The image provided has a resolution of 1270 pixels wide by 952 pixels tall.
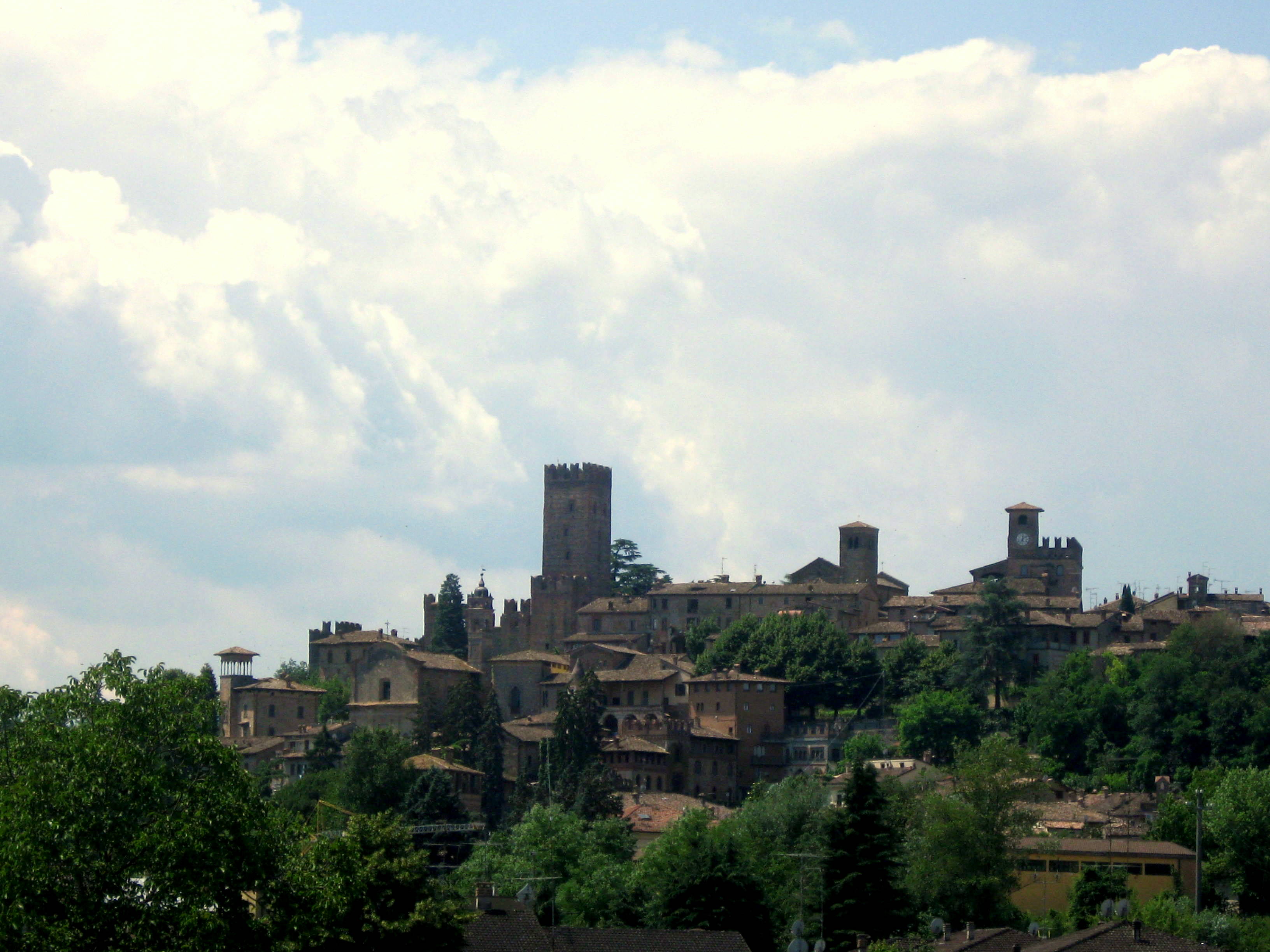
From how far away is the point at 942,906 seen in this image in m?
75.4

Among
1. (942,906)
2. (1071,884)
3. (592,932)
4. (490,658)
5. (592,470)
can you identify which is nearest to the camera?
(592,932)

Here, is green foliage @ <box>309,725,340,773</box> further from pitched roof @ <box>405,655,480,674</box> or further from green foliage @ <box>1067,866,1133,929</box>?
green foliage @ <box>1067,866,1133,929</box>

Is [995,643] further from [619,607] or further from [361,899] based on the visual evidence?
[361,899]

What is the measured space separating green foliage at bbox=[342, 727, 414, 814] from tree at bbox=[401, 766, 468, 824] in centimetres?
138

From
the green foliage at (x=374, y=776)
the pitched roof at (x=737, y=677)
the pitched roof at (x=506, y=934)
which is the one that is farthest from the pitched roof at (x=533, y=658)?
the pitched roof at (x=506, y=934)

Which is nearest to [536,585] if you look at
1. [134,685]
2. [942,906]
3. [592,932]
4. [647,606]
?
Result: [647,606]

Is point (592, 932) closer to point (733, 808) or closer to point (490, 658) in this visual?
point (733, 808)

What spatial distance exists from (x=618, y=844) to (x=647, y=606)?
54.1 m

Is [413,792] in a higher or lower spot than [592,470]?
lower

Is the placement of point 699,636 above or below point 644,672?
above

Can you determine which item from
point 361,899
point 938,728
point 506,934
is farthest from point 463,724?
point 361,899

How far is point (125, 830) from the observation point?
41.2m

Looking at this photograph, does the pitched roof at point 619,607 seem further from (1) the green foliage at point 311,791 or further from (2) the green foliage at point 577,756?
(1) the green foliage at point 311,791

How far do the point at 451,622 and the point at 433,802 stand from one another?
46.2m
